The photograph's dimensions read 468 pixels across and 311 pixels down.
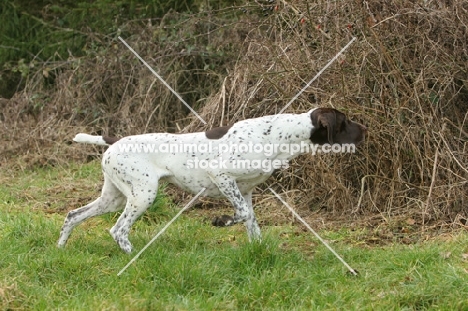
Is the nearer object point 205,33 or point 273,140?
point 273,140

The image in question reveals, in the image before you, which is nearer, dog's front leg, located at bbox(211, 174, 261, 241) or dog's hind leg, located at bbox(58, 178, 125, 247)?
dog's front leg, located at bbox(211, 174, 261, 241)

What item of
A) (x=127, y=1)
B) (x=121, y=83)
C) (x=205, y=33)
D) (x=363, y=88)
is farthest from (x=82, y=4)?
(x=363, y=88)

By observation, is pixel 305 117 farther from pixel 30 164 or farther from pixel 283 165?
pixel 30 164

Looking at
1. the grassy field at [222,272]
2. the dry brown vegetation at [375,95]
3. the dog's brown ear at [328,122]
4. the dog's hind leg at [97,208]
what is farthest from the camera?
the dry brown vegetation at [375,95]

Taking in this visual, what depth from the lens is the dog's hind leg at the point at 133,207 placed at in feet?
19.2

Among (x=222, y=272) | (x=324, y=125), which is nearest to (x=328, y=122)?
(x=324, y=125)

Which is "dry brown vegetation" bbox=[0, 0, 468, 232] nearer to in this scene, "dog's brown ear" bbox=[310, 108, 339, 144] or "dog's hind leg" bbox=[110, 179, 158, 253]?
"dog's brown ear" bbox=[310, 108, 339, 144]

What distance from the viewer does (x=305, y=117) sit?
5918 mm

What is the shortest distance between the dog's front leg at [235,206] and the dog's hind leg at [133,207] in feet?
1.69

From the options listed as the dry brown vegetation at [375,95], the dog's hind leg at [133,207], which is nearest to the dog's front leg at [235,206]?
the dog's hind leg at [133,207]

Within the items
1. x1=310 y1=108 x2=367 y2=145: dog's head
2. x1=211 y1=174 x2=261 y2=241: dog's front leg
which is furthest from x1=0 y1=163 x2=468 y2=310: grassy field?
x1=310 y1=108 x2=367 y2=145: dog's head

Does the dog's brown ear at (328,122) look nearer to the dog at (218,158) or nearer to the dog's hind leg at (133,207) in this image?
the dog at (218,158)

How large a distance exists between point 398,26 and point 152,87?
13.1ft

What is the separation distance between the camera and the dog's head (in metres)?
5.80
